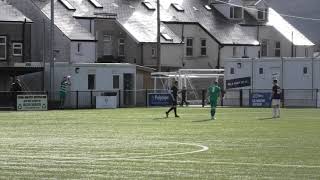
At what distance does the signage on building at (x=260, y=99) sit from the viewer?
58656 millimetres

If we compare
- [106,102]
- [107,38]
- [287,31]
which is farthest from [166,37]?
[106,102]

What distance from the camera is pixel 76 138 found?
25141mm

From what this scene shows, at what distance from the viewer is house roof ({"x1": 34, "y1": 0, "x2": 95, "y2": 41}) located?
227 ft

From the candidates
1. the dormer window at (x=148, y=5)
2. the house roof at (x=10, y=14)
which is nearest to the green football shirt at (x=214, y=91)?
the house roof at (x=10, y=14)

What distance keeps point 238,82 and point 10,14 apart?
20.2 meters

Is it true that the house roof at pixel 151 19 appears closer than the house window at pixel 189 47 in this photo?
Yes

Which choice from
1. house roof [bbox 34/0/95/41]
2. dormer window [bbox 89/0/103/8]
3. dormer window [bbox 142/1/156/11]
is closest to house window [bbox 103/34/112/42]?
house roof [bbox 34/0/95/41]

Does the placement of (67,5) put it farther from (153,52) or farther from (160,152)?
(160,152)

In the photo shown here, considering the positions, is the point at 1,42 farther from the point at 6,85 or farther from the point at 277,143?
the point at 277,143

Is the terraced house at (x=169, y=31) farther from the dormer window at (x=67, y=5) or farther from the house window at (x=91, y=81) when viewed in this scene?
the house window at (x=91, y=81)

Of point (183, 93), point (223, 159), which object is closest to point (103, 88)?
point (183, 93)

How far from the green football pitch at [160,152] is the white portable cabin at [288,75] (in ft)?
89.5

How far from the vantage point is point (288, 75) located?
5878 cm

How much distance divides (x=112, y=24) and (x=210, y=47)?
12146 millimetres
